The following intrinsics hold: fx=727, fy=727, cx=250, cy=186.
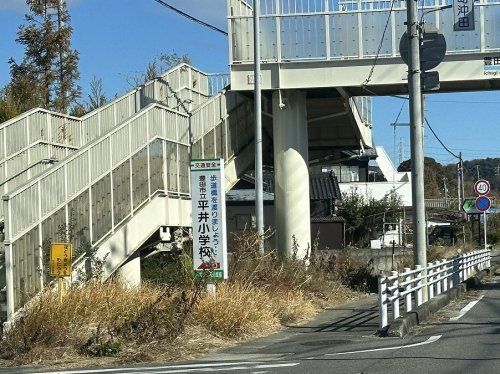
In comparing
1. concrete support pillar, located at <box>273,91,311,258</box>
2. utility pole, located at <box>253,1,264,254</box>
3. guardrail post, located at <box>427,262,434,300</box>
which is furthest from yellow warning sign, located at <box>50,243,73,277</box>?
concrete support pillar, located at <box>273,91,311,258</box>

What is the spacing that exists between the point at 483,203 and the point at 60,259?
19795 millimetres

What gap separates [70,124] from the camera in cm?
1977

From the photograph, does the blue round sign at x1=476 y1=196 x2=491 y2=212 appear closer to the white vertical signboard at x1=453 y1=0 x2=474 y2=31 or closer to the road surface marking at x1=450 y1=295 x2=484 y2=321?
the road surface marking at x1=450 y1=295 x2=484 y2=321

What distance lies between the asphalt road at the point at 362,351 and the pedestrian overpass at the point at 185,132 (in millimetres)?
3820

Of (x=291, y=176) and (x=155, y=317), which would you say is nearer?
(x=155, y=317)

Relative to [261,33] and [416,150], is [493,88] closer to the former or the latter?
[261,33]

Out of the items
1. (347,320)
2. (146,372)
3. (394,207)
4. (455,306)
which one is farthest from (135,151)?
(394,207)

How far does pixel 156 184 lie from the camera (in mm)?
17156

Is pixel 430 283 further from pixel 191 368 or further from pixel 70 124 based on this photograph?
pixel 70 124

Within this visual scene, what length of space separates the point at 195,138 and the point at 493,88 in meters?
10.2

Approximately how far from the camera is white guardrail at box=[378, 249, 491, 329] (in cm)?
1311

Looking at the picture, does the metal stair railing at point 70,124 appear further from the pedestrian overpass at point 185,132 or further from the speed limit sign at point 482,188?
the speed limit sign at point 482,188

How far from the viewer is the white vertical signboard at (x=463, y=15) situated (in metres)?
19.0

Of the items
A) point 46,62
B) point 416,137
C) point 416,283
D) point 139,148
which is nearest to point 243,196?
point 46,62
